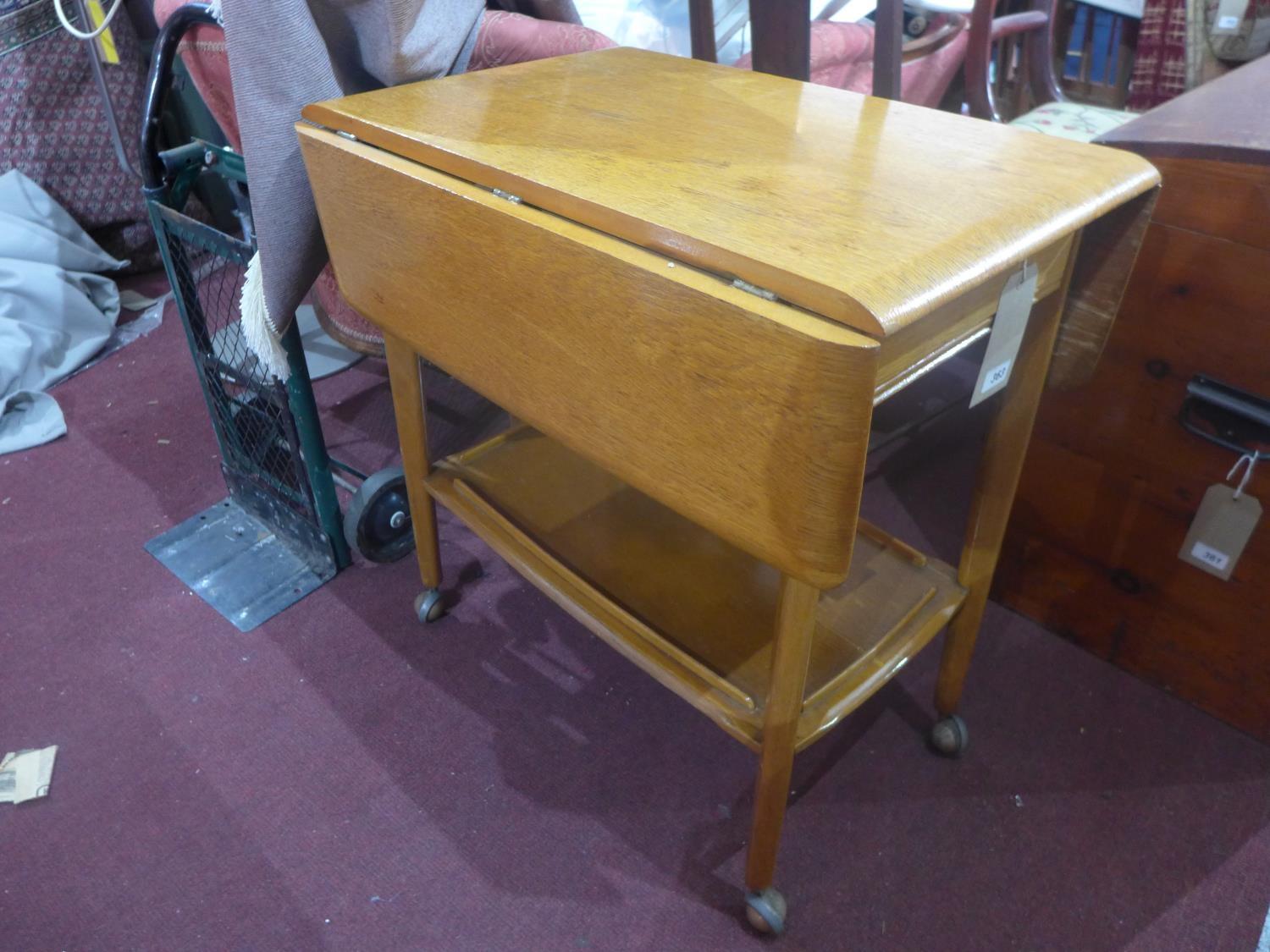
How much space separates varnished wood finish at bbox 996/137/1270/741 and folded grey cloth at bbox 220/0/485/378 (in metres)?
0.85

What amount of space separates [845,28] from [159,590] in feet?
6.77

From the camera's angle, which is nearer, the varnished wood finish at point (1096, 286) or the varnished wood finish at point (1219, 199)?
the varnished wood finish at point (1096, 286)

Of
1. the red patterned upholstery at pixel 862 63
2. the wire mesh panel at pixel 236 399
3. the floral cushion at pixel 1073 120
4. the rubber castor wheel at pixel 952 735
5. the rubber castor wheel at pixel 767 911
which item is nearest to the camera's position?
the rubber castor wheel at pixel 767 911

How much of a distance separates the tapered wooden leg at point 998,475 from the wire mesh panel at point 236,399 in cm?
98

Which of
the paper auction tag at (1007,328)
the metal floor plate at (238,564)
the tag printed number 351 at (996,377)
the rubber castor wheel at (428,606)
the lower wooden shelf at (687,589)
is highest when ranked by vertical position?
the paper auction tag at (1007,328)

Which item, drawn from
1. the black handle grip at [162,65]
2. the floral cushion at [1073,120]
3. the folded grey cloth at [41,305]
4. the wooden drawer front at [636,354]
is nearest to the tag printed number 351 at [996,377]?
the wooden drawer front at [636,354]

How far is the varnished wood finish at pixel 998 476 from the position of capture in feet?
3.00

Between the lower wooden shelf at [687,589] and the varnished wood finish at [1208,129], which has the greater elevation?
the varnished wood finish at [1208,129]

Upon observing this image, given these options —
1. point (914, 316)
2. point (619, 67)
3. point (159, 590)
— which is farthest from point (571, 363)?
point (159, 590)

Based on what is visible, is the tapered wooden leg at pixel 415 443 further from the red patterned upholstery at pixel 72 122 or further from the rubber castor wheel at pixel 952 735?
the red patterned upholstery at pixel 72 122

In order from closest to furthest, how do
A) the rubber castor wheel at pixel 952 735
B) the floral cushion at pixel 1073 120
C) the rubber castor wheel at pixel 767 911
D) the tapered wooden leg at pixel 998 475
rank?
the tapered wooden leg at pixel 998 475, the rubber castor wheel at pixel 767 911, the rubber castor wheel at pixel 952 735, the floral cushion at pixel 1073 120

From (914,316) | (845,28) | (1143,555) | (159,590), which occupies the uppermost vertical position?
(914,316)

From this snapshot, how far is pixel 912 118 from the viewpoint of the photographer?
0.95 metres

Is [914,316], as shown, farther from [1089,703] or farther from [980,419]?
[980,419]
